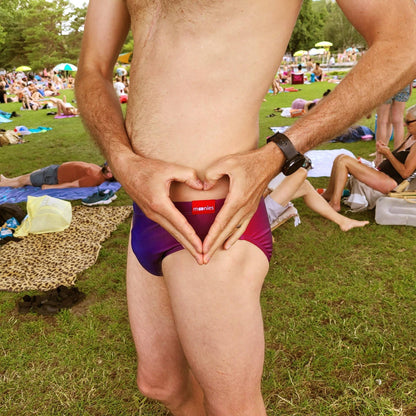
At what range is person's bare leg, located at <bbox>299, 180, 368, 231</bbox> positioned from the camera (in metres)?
4.90

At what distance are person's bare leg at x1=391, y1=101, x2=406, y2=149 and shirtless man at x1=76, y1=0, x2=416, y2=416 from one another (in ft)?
22.3

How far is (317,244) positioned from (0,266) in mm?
3962

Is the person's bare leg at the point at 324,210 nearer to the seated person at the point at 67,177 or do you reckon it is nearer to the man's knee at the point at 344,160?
the man's knee at the point at 344,160

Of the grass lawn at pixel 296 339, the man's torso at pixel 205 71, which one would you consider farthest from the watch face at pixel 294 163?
the grass lawn at pixel 296 339

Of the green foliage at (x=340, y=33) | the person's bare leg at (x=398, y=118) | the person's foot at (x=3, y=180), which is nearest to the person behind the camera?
the person's bare leg at (x=398, y=118)

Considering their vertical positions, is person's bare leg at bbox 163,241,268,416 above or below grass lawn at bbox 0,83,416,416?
above

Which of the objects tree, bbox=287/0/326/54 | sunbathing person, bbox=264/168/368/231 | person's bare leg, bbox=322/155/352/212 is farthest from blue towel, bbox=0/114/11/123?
tree, bbox=287/0/326/54

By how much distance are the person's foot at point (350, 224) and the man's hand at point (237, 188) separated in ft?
13.2

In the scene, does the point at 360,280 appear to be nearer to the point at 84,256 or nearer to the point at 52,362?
the point at 52,362

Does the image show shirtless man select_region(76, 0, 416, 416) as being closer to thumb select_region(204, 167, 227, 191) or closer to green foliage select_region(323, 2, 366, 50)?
thumb select_region(204, 167, 227, 191)

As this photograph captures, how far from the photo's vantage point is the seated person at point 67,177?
714cm

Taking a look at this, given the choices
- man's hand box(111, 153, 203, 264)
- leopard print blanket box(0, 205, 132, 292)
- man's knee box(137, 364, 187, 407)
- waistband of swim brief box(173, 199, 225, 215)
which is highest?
man's hand box(111, 153, 203, 264)

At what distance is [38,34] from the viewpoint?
160 ft

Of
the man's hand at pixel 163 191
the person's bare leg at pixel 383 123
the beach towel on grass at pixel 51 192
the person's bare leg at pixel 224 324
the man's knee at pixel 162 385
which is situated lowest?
the beach towel on grass at pixel 51 192
